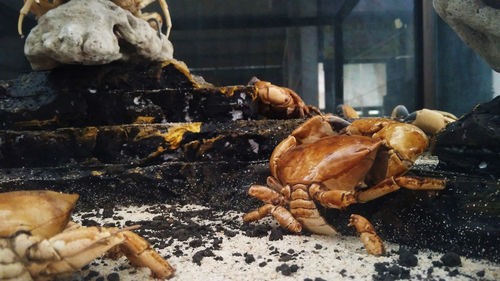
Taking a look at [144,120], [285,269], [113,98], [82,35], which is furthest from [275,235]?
[82,35]

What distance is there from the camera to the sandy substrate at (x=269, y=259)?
1444mm

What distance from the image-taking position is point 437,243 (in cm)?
172

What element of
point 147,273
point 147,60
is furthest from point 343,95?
point 147,273

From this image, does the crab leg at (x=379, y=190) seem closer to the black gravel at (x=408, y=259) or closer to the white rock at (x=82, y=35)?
the black gravel at (x=408, y=259)

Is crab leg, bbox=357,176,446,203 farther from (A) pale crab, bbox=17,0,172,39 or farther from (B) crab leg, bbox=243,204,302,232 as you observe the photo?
(A) pale crab, bbox=17,0,172,39

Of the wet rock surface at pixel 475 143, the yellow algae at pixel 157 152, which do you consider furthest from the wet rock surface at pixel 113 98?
the wet rock surface at pixel 475 143

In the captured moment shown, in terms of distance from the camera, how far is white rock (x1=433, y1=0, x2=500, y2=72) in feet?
6.50

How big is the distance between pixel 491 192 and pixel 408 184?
34cm

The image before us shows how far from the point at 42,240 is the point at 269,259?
90 cm

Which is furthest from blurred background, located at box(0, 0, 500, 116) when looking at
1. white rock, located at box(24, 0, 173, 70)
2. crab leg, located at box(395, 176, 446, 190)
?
crab leg, located at box(395, 176, 446, 190)

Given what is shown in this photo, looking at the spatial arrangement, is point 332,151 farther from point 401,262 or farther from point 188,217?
point 188,217

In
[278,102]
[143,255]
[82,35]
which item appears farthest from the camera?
[278,102]

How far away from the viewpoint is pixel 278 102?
11.6ft

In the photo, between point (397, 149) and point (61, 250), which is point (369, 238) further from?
point (61, 250)
